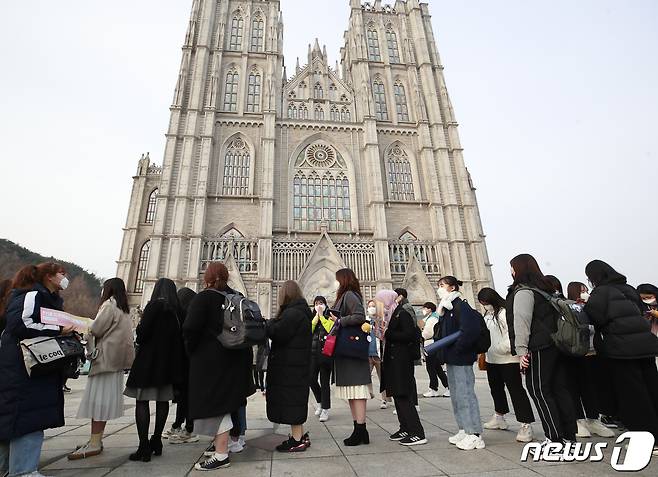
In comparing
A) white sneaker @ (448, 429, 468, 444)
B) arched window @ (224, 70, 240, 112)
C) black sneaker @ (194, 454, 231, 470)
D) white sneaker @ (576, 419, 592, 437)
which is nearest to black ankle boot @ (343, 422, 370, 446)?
white sneaker @ (448, 429, 468, 444)

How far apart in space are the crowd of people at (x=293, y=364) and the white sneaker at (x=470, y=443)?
0.6 inches

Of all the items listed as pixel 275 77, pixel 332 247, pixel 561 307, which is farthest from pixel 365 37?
pixel 561 307

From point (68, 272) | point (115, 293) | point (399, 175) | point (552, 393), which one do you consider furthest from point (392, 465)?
point (68, 272)

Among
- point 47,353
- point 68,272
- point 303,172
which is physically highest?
point 303,172

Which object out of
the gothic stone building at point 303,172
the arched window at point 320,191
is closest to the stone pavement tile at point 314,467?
the gothic stone building at point 303,172

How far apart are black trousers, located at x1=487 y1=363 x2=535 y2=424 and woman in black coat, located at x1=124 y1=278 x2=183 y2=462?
392 centimetres

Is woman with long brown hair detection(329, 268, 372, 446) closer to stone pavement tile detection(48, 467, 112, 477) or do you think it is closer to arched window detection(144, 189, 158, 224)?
stone pavement tile detection(48, 467, 112, 477)

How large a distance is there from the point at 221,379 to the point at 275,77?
27.0 metres

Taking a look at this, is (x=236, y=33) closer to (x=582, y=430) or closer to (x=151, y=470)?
(x=151, y=470)

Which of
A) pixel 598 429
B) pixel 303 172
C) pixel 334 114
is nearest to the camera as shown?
pixel 598 429

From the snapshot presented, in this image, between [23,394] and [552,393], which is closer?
[23,394]

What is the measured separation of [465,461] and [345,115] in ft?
87.9

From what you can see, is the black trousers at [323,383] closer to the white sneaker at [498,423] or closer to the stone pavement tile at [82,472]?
the white sneaker at [498,423]

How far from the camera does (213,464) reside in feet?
10.2
